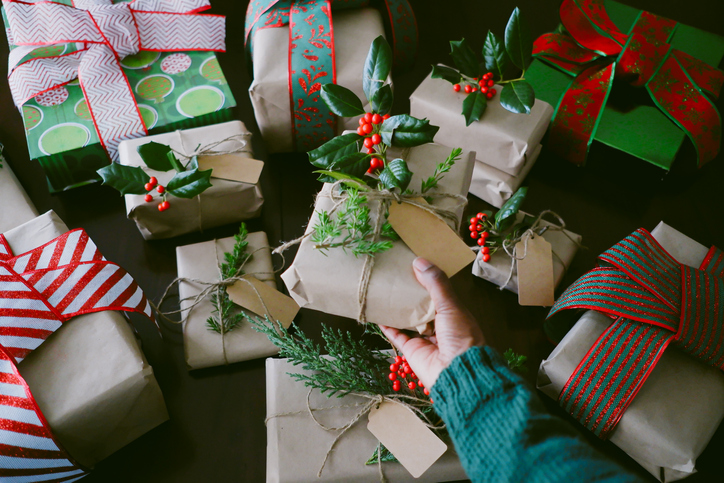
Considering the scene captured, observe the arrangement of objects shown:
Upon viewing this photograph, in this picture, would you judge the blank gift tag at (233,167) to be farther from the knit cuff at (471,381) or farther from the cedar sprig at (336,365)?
the knit cuff at (471,381)

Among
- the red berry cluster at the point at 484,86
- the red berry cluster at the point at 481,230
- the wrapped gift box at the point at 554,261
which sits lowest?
the wrapped gift box at the point at 554,261

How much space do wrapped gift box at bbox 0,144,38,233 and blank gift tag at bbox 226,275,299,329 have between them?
1.51ft

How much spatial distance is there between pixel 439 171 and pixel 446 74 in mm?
350

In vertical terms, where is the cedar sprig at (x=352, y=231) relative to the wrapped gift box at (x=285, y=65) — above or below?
below

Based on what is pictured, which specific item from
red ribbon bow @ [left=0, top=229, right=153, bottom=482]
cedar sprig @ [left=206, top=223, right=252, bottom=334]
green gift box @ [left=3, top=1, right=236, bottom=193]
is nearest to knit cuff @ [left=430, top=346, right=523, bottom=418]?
cedar sprig @ [left=206, top=223, right=252, bottom=334]

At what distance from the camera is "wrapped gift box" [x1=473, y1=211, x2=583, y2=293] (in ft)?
3.27

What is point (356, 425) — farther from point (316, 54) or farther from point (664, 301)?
point (316, 54)

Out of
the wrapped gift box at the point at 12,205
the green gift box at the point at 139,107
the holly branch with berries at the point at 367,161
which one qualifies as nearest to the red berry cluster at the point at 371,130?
the holly branch with berries at the point at 367,161

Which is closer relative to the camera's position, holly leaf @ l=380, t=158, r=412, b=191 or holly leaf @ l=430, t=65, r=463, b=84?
holly leaf @ l=380, t=158, r=412, b=191

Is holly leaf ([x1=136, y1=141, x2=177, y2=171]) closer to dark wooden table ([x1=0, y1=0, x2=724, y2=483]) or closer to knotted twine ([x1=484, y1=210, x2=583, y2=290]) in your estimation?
dark wooden table ([x1=0, y1=0, x2=724, y2=483])

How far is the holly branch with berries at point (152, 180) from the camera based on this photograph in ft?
3.19

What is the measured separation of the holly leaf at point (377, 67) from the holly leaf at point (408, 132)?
0.09 m

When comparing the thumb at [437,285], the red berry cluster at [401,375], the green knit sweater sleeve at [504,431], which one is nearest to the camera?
the green knit sweater sleeve at [504,431]

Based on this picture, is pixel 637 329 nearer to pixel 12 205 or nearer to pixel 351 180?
pixel 351 180
